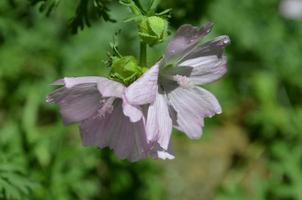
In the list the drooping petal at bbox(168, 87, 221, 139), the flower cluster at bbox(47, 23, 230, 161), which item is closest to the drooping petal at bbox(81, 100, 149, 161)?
the flower cluster at bbox(47, 23, 230, 161)

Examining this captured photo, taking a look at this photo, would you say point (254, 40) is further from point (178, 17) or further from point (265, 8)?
point (178, 17)

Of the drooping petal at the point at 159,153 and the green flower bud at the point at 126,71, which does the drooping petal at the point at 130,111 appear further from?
the drooping petal at the point at 159,153

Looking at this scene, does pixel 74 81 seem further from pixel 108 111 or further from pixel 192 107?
pixel 192 107

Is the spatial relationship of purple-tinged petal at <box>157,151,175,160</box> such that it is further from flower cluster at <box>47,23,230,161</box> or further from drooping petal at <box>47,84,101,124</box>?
drooping petal at <box>47,84,101,124</box>

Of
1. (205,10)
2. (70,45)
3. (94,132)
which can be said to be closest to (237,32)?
(70,45)

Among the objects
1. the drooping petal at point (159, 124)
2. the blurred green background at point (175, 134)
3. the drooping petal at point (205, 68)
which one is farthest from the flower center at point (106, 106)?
the blurred green background at point (175, 134)

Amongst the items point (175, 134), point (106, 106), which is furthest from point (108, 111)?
point (175, 134)
